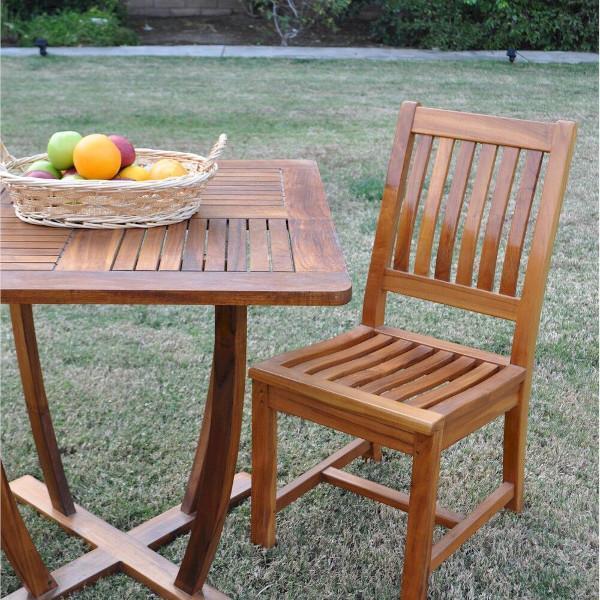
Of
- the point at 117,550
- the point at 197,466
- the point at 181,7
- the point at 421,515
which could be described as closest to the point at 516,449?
the point at 421,515

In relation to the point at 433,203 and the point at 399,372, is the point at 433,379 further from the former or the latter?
the point at 433,203

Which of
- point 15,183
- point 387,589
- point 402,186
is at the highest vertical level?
point 15,183

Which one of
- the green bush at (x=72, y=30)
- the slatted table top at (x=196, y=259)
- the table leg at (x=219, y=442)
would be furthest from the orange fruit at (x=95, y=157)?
the green bush at (x=72, y=30)

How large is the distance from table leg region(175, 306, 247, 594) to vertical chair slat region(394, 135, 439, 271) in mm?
717

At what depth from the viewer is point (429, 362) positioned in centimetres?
216

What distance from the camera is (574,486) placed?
2475 mm

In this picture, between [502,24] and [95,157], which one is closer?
[95,157]

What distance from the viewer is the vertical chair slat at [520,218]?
2109 mm

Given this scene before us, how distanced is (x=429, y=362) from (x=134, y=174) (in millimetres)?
881

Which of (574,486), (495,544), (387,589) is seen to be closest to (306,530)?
(387,589)

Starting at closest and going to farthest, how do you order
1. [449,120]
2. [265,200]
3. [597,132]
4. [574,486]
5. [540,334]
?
[265,200]
[449,120]
[574,486]
[540,334]
[597,132]

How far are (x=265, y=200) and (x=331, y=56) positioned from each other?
28.8 ft

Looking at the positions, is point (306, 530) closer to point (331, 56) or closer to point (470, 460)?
point (470, 460)

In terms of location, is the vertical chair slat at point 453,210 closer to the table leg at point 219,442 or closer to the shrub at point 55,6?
the table leg at point 219,442
